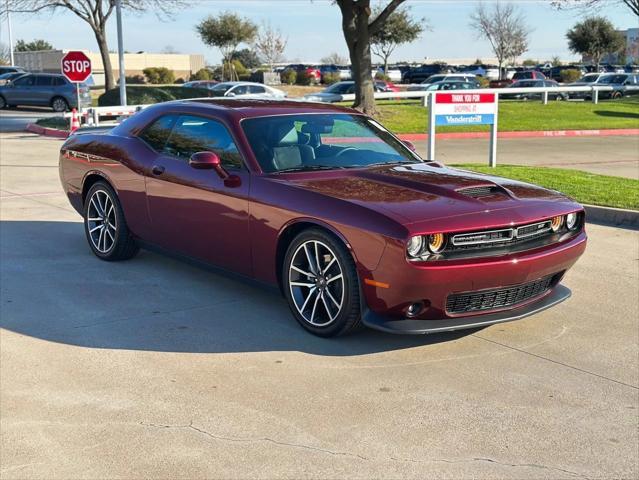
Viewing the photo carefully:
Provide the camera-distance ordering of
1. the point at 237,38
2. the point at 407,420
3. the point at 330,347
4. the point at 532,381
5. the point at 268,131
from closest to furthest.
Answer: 1. the point at 407,420
2. the point at 532,381
3. the point at 330,347
4. the point at 268,131
5. the point at 237,38

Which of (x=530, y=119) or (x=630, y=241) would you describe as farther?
(x=530, y=119)

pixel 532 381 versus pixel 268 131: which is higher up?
pixel 268 131

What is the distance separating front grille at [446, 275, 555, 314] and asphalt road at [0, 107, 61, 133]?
935 inches

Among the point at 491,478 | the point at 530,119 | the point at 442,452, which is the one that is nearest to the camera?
the point at 491,478

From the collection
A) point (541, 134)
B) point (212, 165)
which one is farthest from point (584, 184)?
Result: point (541, 134)

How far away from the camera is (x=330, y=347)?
5434 mm

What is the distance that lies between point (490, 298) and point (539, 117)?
24.2 metres

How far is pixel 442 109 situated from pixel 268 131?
26.2 feet

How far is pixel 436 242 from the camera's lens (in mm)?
5031

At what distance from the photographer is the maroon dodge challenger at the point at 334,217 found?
5.07m

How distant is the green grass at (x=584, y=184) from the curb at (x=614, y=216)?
0.24 meters

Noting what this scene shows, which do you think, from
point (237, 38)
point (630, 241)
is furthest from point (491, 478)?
point (237, 38)

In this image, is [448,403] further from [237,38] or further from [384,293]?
[237,38]

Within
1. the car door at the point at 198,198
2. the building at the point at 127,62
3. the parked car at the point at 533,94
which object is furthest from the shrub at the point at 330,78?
the car door at the point at 198,198
